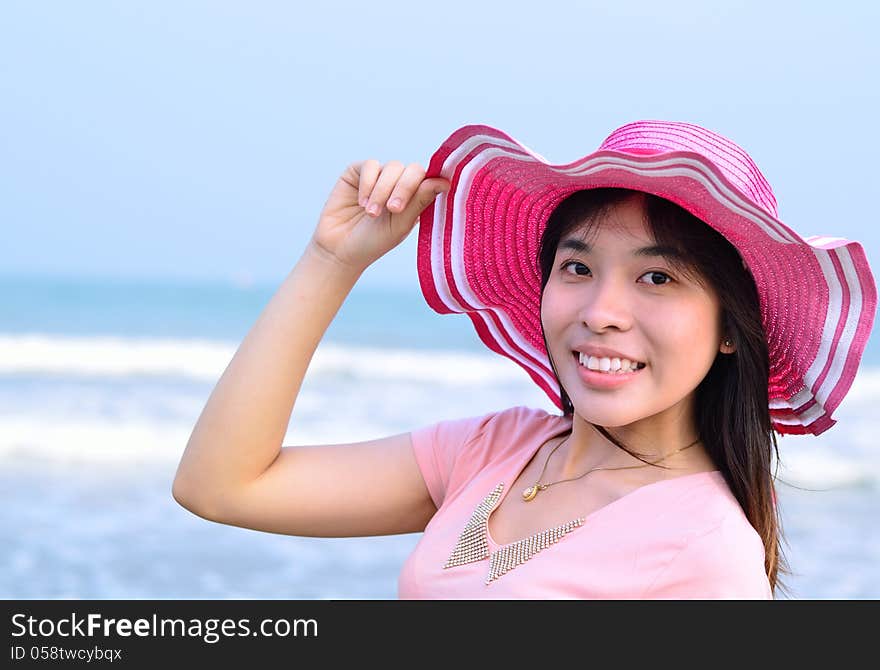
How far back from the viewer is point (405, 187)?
1.97 metres

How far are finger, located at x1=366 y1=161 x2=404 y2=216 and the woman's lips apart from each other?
474 mm

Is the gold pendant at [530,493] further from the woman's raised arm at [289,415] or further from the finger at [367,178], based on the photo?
the finger at [367,178]

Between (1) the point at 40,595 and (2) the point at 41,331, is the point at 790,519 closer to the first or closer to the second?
(1) the point at 40,595

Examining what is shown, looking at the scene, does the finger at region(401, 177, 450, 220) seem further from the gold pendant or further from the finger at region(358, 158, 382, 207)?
A: the gold pendant

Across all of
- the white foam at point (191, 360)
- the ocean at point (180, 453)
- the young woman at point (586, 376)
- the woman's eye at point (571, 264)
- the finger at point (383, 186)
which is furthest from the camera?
the white foam at point (191, 360)

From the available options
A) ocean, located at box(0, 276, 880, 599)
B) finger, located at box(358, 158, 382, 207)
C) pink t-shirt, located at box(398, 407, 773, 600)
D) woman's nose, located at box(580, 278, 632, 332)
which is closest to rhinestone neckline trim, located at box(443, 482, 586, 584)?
pink t-shirt, located at box(398, 407, 773, 600)

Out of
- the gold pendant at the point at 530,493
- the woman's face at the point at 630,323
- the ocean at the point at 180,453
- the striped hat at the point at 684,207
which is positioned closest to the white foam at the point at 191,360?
the ocean at the point at 180,453

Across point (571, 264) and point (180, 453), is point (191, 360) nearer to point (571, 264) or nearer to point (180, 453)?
point (180, 453)

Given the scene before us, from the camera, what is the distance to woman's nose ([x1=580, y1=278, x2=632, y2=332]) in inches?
67.2

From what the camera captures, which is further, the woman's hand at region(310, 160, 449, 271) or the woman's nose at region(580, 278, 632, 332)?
the woman's hand at region(310, 160, 449, 271)

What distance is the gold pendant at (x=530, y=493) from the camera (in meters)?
1.90

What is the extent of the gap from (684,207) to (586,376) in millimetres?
313

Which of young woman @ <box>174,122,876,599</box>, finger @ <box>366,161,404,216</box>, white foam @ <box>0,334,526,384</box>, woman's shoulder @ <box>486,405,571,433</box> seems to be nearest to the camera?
young woman @ <box>174,122,876,599</box>
